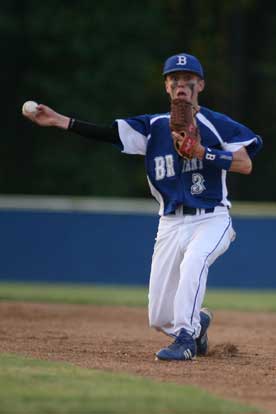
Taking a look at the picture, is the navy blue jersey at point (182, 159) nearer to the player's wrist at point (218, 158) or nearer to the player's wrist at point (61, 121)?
the player's wrist at point (218, 158)

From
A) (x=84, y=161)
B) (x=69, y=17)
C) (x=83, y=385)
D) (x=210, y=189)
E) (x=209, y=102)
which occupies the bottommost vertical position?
(x=83, y=385)

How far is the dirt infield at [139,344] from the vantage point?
19.1 feet

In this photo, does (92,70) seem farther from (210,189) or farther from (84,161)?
(210,189)

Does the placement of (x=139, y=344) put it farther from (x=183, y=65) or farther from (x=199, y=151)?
(x=183, y=65)

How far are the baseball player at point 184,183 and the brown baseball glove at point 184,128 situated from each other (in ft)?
0.07

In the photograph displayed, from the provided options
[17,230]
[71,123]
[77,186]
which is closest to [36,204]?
[17,230]

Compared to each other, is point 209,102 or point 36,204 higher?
point 209,102

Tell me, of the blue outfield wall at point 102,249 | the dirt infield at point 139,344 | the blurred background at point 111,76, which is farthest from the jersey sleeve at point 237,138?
the blurred background at point 111,76

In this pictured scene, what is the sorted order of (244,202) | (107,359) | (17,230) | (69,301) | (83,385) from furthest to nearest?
(244,202)
(17,230)
(69,301)
(107,359)
(83,385)

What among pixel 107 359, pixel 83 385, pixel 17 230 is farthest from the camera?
pixel 17 230

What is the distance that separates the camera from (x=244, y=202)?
22453 mm

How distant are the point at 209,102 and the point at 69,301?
449 inches

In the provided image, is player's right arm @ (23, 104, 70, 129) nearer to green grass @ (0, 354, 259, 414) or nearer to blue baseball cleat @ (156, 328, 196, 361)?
blue baseball cleat @ (156, 328, 196, 361)

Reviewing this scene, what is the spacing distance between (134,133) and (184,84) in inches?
17.2
